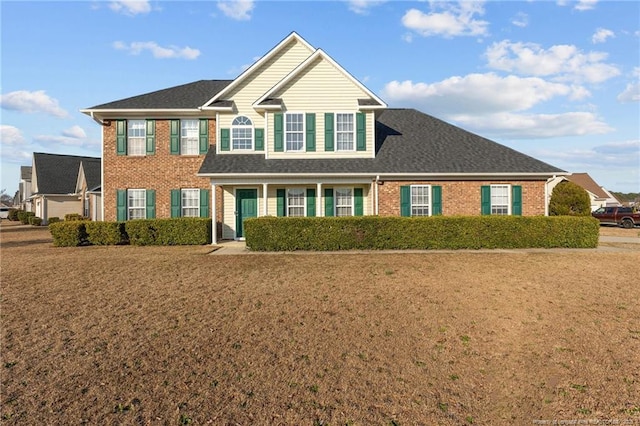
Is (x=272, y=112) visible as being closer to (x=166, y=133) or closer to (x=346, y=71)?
(x=346, y=71)

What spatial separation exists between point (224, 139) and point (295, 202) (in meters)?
4.53

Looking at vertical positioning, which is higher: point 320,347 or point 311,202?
point 311,202

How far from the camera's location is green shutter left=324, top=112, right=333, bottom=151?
16141 mm

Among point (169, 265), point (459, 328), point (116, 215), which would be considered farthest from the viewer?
point (116, 215)

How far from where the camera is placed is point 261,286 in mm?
8039

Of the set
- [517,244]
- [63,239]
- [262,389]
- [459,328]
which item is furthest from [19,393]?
[517,244]

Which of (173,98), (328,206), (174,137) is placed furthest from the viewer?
(173,98)

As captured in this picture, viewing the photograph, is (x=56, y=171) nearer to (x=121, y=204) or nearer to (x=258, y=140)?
(x=121, y=204)

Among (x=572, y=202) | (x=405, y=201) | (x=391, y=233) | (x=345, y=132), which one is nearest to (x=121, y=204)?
(x=345, y=132)

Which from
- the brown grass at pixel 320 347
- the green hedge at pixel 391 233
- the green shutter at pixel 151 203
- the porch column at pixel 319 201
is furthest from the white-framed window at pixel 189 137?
the brown grass at pixel 320 347

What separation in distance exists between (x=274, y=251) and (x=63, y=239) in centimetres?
919

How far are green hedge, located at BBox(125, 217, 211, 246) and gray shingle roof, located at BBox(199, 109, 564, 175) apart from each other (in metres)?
2.42

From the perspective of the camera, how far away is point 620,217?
26.3 m

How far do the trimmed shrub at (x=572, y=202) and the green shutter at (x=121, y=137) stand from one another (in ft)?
74.4
